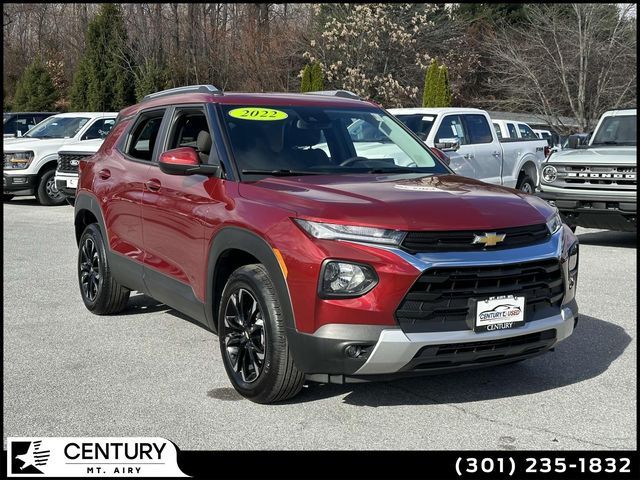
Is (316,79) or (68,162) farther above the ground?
(316,79)

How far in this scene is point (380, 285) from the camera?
173 inches

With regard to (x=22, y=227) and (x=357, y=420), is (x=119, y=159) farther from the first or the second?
(x=22, y=227)

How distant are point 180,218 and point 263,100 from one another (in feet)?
3.45

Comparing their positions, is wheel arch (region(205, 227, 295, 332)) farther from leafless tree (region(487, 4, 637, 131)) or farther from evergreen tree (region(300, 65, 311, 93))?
leafless tree (region(487, 4, 637, 131))

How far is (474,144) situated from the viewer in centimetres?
1426

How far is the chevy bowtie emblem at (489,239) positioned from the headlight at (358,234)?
16.6 inches

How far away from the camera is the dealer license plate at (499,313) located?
4555mm

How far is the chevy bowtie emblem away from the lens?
4.56m

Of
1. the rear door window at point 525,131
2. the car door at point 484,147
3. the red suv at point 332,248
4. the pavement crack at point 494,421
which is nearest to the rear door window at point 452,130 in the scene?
the car door at point 484,147

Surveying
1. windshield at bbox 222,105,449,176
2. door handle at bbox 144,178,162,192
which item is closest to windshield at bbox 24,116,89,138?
door handle at bbox 144,178,162,192

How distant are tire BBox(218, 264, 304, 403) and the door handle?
133 cm

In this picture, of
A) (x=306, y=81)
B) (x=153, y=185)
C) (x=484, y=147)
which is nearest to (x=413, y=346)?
(x=153, y=185)

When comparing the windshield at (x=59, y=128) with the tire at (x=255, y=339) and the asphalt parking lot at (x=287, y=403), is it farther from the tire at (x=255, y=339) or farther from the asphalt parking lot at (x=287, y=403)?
the tire at (x=255, y=339)

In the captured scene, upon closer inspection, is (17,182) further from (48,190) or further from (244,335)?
(244,335)
